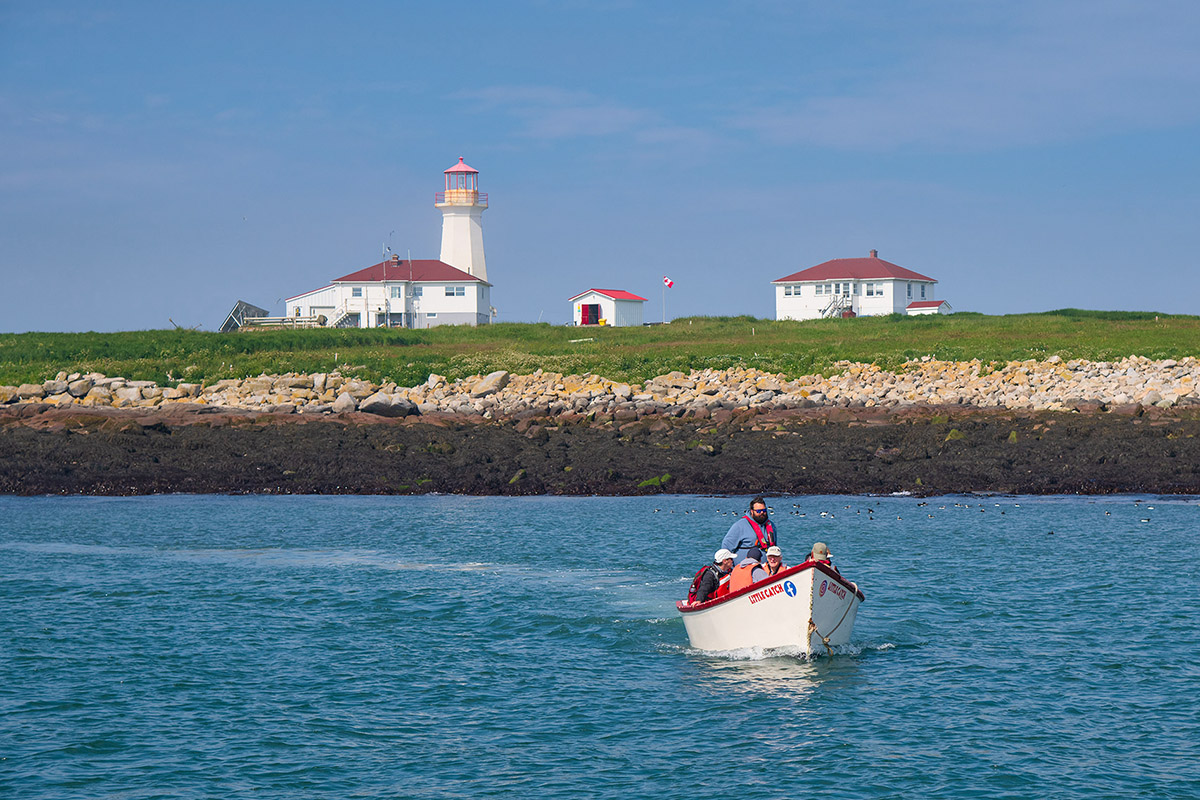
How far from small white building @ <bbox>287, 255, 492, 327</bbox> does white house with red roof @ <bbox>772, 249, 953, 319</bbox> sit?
28274 millimetres

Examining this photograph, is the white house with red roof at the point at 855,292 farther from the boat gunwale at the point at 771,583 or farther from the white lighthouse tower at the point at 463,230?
the boat gunwale at the point at 771,583

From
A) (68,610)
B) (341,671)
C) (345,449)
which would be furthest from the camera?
(345,449)

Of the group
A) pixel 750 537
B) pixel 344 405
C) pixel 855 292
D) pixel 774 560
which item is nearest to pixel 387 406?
pixel 344 405

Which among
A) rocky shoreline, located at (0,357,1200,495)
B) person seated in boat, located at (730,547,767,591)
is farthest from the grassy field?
person seated in boat, located at (730,547,767,591)

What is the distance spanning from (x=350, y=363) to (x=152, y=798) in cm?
5740

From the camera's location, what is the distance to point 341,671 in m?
20.4

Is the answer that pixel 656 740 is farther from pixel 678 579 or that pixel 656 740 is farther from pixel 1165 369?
pixel 1165 369

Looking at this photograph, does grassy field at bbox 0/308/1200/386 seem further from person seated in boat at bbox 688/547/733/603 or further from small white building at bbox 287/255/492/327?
person seated in boat at bbox 688/547/733/603

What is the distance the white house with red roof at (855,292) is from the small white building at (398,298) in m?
28.3

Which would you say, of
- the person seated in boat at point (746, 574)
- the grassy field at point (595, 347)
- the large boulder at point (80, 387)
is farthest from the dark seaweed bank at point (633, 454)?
the person seated in boat at point (746, 574)

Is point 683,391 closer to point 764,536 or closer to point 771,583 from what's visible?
point 764,536

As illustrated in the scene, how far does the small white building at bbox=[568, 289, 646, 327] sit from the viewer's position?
107250 millimetres

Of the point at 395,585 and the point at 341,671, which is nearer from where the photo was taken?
the point at 341,671

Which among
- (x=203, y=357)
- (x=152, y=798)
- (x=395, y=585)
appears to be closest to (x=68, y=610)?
(x=395, y=585)
